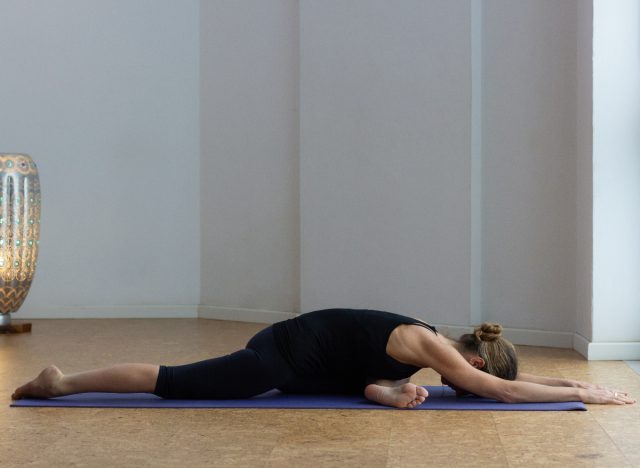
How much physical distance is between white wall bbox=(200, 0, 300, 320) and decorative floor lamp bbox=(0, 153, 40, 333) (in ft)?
4.92

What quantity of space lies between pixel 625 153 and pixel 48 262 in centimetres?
461

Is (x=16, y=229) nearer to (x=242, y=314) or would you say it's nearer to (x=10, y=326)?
(x=10, y=326)

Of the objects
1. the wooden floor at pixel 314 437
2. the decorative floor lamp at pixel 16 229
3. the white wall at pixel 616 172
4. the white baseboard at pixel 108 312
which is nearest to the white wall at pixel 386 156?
the white wall at pixel 616 172

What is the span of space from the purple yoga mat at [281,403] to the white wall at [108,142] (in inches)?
159

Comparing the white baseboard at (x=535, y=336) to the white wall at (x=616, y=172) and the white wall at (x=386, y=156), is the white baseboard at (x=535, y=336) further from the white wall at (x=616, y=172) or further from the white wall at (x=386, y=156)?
the white wall at (x=616, y=172)

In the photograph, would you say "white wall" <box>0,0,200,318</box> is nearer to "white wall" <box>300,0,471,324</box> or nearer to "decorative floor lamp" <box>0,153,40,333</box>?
"decorative floor lamp" <box>0,153,40,333</box>

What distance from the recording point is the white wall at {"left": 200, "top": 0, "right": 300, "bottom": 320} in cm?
739

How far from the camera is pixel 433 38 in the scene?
6.36m

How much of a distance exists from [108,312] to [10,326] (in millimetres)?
1209

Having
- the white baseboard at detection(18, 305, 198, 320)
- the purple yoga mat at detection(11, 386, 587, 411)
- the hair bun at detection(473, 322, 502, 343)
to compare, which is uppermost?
the hair bun at detection(473, 322, 502, 343)

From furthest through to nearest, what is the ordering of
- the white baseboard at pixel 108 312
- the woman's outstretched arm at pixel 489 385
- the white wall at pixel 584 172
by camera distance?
the white baseboard at pixel 108 312, the white wall at pixel 584 172, the woman's outstretched arm at pixel 489 385

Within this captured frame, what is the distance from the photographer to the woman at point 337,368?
364 centimetres

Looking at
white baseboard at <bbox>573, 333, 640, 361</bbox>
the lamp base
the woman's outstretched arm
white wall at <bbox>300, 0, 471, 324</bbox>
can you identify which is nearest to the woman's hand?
the woman's outstretched arm

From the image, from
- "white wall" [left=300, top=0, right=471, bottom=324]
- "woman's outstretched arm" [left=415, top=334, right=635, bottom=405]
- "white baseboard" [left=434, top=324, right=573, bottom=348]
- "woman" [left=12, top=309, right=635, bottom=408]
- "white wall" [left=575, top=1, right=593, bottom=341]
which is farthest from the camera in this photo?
"white wall" [left=300, top=0, right=471, bottom=324]
